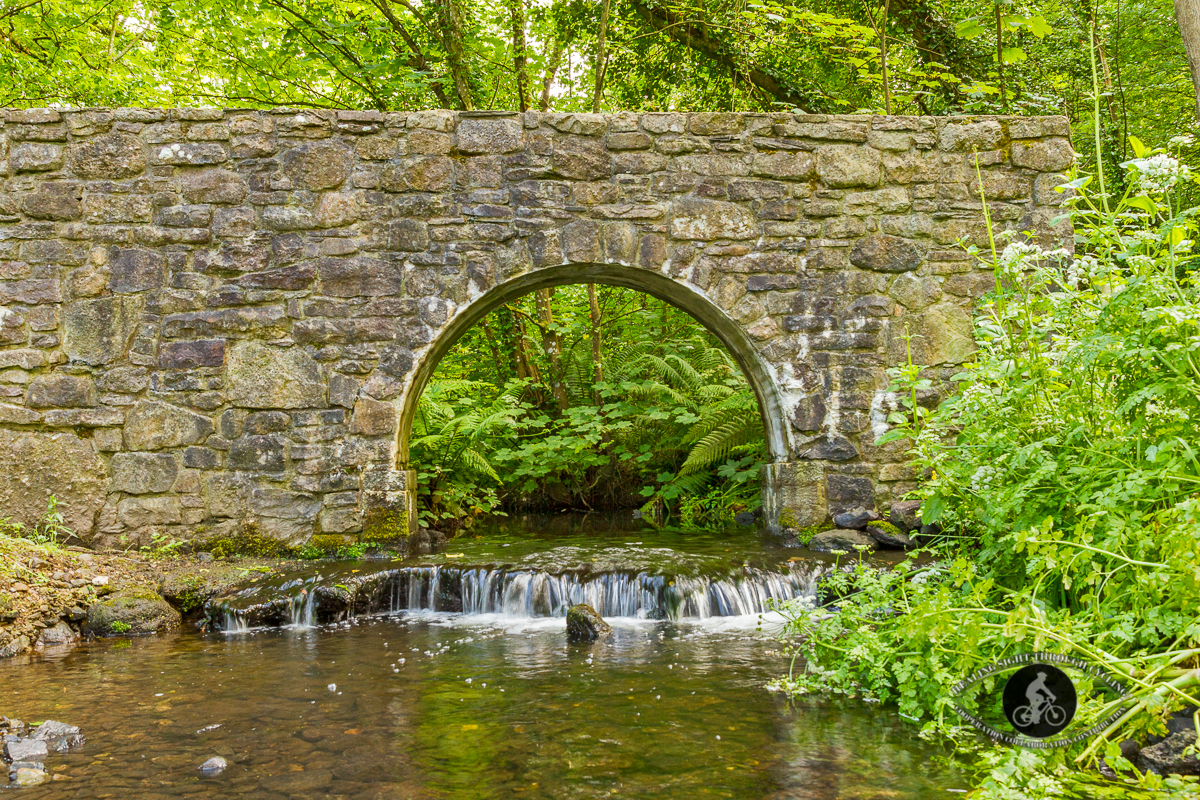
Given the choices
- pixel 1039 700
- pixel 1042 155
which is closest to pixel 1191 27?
pixel 1042 155

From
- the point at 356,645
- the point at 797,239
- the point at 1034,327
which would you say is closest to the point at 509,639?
the point at 356,645

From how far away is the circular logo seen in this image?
Answer: 6.79 feet

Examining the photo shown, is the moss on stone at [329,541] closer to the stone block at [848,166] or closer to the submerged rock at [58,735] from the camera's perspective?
the submerged rock at [58,735]

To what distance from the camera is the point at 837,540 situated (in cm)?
522

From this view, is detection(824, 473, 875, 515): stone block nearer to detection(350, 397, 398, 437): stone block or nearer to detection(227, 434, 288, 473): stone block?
detection(350, 397, 398, 437): stone block

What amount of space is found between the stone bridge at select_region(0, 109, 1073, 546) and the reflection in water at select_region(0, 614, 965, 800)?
1508mm

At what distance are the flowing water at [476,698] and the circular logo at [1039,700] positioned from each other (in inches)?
9.2

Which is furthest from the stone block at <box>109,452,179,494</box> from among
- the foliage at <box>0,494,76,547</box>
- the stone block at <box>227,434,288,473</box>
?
the stone block at <box>227,434,288,473</box>

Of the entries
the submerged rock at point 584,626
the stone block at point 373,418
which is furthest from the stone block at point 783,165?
the submerged rock at point 584,626

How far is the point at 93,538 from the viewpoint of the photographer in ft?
16.7

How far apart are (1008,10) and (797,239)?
13.4 ft

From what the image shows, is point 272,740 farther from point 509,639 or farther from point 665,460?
point 665,460

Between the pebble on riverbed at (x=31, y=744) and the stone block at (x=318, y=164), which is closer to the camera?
the pebble on riverbed at (x=31, y=744)

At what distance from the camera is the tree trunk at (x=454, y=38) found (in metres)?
8.12
